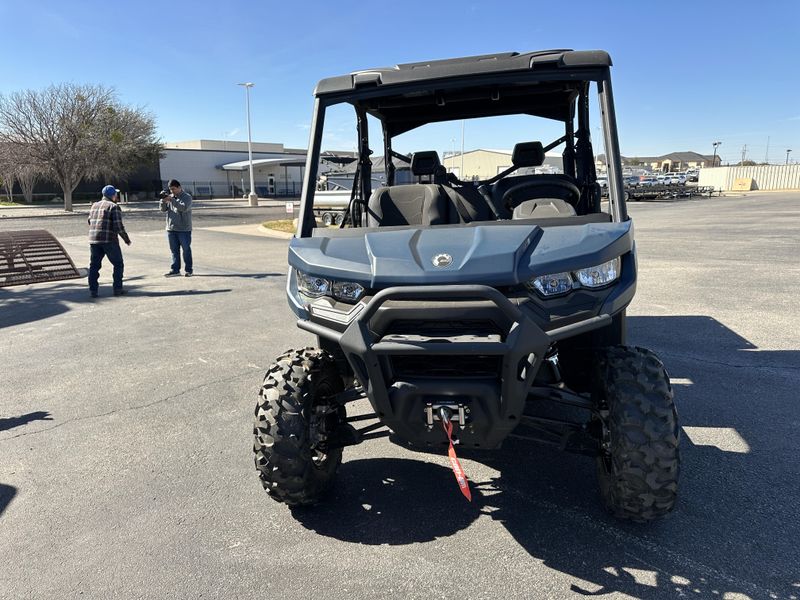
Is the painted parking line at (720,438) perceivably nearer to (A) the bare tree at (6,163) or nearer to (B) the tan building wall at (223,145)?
(A) the bare tree at (6,163)

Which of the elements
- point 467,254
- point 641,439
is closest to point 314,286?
point 467,254

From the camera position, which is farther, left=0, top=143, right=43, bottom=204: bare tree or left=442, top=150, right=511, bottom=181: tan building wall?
left=0, top=143, right=43, bottom=204: bare tree

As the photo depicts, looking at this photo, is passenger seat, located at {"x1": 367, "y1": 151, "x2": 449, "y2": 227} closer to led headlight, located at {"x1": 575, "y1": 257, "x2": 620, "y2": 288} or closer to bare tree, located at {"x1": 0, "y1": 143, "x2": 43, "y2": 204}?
led headlight, located at {"x1": 575, "y1": 257, "x2": 620, "y2": 288}

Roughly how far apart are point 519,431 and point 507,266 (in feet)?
6.32

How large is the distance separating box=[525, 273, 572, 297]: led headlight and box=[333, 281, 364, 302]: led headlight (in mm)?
815

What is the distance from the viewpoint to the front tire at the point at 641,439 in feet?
8.41

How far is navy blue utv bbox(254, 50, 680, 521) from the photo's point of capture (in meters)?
2.47

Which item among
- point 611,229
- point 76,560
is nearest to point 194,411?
point 76,560

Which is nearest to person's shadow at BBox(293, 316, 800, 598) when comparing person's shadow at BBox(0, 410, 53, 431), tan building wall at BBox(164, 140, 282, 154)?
person's shadow at BBox(0, 410, 53, 431)

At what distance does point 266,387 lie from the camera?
3.01m

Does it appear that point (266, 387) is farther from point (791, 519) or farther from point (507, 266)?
point (791, 519)

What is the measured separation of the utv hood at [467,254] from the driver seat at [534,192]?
1.81ft

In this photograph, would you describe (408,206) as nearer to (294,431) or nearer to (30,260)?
(294,431)

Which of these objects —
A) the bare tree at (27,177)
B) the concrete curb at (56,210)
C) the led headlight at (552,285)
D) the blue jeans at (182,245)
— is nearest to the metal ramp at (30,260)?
the blue jeans at (182,245)
